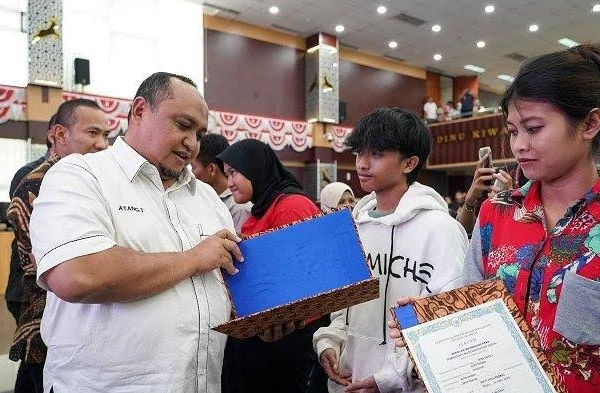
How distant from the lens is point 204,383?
1300 millimetres

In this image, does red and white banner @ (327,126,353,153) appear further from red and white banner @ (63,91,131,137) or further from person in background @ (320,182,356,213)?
person in background @ (320,182,356,213)

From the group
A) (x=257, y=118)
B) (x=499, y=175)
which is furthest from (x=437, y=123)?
(x=499, y=175)

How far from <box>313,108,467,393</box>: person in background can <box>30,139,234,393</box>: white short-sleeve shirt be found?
45cm

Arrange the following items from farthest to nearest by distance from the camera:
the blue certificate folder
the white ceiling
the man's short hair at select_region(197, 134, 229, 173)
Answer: the white ceiling, the man's short hair at select_region(197, 134, 229, 173), the blue certificate folder

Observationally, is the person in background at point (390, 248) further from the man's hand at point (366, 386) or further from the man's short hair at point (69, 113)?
the man's short hair at point (69, 113)

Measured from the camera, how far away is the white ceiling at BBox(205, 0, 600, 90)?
403 inches

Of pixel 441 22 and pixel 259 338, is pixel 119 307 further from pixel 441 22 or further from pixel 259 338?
pixel 441 22

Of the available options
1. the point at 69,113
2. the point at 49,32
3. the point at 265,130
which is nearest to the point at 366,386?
the point at 69,113

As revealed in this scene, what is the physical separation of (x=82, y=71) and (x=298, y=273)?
28.5 feet

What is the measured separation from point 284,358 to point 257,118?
935cm

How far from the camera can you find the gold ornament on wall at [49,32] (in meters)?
8.27

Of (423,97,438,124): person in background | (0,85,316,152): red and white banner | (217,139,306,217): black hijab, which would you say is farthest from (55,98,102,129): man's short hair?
(423,97,438,124): person in background

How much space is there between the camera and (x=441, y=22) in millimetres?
11195

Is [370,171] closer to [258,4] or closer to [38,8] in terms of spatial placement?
[38,8]
